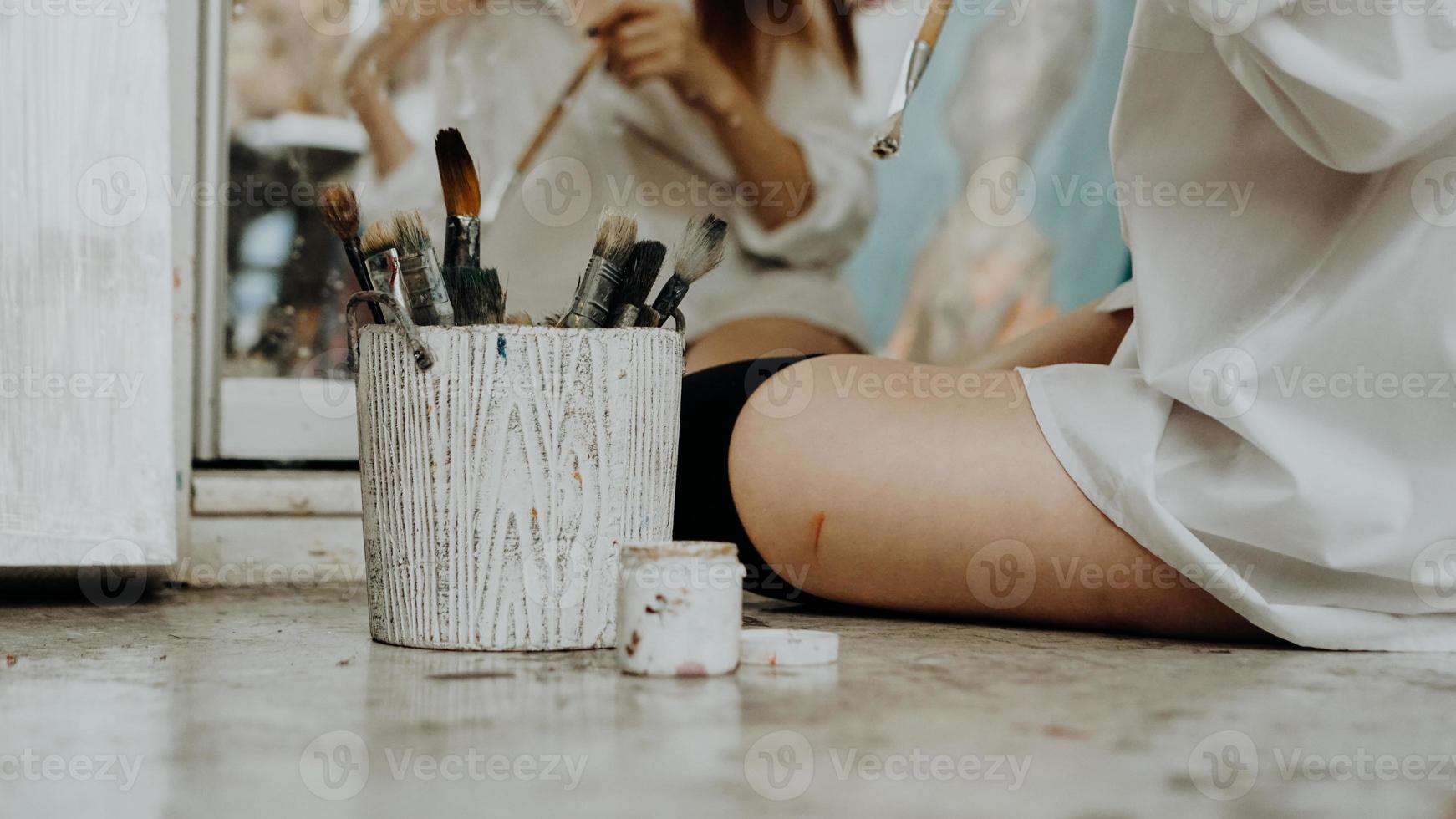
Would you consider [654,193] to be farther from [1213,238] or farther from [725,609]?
[725,609]

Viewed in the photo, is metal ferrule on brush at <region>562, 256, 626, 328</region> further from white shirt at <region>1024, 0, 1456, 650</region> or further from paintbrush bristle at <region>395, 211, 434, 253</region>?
white shirt at <region>1024, 0, 1456, 650</region>

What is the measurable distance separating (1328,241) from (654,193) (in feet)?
2.76

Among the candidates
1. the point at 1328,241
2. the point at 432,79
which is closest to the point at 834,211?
the point at 432,79

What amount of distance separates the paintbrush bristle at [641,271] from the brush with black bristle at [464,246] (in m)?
0.07

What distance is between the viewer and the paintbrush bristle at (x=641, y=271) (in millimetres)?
718

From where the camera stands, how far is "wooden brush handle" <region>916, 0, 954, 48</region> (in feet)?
3.11

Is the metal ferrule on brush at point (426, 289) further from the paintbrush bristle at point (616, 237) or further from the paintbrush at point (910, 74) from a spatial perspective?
the paintbrush at point (910, 74)

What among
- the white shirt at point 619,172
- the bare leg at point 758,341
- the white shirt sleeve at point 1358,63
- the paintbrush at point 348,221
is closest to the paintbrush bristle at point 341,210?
the paintbrush at point 348,221

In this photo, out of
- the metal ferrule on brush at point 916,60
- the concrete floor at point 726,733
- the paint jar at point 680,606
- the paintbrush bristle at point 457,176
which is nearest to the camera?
the concrete floor at point 726,733

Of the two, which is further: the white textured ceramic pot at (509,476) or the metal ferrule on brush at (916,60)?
the metal ferrule on brush at (916,60)

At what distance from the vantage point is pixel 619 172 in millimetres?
1427

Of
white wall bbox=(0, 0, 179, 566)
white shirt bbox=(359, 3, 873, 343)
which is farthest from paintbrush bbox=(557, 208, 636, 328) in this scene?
white shirt bbox=(359, 3, 873, 343)

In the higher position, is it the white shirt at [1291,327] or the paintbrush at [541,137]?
the paintbrush at [541,137]

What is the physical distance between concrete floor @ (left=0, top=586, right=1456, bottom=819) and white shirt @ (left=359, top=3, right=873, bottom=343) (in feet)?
2.29
